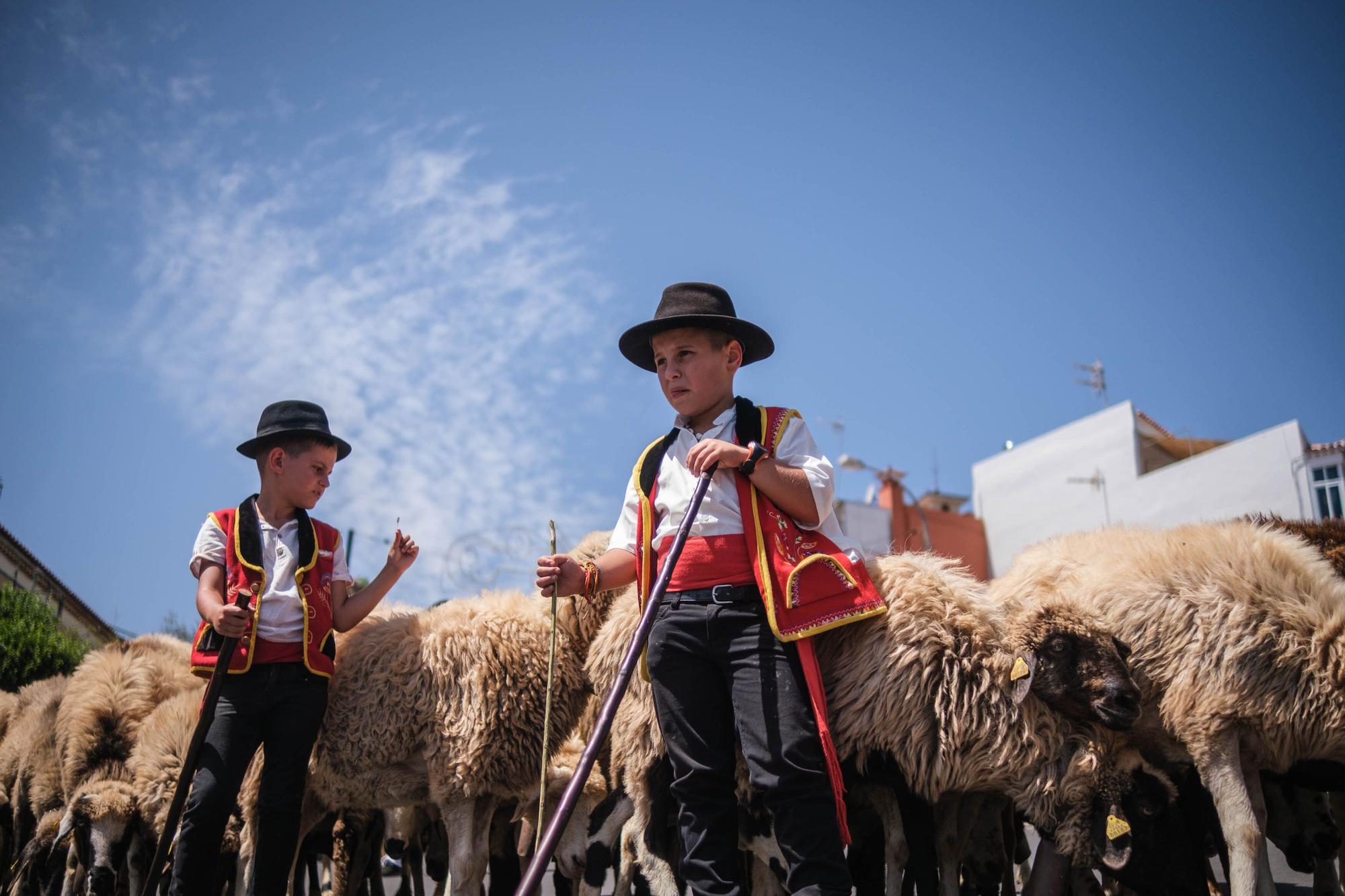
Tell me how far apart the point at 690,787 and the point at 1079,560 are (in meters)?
2.78

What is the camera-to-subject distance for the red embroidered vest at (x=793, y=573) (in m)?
3.37

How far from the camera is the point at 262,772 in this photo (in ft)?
14.9

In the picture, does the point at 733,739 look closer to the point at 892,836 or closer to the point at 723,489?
the point at 723,489

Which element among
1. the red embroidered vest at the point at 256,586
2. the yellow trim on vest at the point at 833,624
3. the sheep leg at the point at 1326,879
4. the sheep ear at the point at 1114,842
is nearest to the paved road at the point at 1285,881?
the sheep leg at the point at 1326,879

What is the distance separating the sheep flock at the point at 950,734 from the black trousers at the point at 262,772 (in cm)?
76

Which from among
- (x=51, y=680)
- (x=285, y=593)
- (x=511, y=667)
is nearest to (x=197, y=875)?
(x=285, y=593)

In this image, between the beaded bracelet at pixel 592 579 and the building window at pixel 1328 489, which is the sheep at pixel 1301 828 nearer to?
the beaded bracelet at pixel 592 579

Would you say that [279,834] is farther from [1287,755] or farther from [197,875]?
[1287,755]

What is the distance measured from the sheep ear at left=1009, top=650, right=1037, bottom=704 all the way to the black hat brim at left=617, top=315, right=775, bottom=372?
64.1 inches

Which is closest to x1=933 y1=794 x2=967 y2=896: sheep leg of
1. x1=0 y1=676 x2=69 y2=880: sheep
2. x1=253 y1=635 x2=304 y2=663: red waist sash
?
x1=253 y1=635 x2=304 y2=663: red waist sash

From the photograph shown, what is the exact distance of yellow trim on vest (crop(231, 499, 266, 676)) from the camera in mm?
4562

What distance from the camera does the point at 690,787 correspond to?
3332mm

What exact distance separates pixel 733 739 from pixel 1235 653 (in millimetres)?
2429

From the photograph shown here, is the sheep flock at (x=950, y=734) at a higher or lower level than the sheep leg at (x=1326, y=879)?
higher
